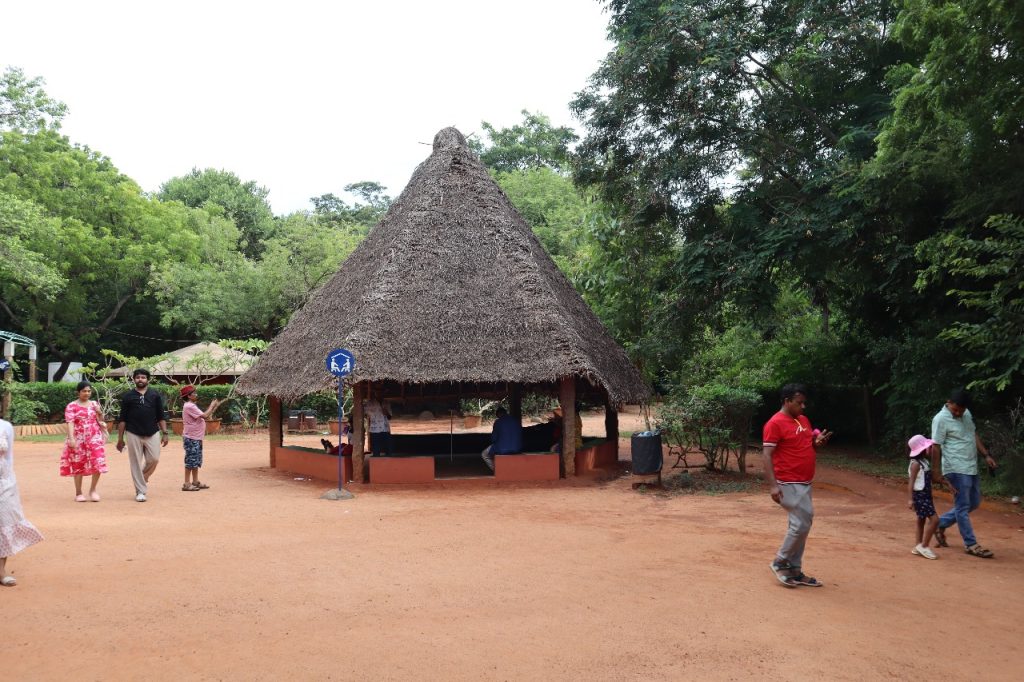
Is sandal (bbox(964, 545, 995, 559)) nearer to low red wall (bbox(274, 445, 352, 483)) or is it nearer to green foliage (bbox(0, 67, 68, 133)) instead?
low red wall (bbox(274, 445, 352, 483))

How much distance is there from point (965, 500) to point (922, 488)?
1.56ft

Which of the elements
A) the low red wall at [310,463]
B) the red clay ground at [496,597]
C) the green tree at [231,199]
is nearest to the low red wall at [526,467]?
the low red wall at [310,463]

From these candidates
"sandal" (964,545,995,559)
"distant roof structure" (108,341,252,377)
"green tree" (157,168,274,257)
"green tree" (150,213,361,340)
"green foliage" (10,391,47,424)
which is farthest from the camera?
"green tree" (157,168,274,257)

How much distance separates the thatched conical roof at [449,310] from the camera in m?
14.5

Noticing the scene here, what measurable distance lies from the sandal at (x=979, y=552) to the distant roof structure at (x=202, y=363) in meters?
24.1

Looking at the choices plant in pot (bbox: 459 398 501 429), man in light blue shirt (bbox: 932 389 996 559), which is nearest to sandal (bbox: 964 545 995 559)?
man in light blue shirt (bbox: 932 389 996 559)

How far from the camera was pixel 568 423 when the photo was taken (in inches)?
607

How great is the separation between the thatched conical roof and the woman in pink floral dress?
352 cm

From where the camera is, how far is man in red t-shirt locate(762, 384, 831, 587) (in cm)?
726

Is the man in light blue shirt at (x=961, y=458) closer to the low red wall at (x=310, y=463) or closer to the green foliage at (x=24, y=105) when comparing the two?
the low red wall at (x=310, y=463)

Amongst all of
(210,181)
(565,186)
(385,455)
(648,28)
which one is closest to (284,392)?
(385,455)

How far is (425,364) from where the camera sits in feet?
47.6

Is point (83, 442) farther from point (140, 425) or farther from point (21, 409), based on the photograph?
point (21, 409)

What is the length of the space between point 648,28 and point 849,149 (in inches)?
206
